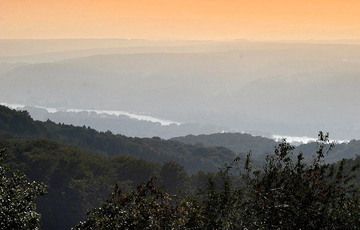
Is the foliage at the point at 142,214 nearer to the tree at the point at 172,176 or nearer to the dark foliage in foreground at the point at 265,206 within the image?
the dark foliage in foreground at the point at 265,206

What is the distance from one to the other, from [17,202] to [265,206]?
46.0ft

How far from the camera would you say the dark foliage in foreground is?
2880 cm

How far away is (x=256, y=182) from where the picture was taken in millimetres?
31375

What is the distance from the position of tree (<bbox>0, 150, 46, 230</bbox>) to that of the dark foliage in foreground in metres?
3.08

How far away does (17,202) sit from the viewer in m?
34.3

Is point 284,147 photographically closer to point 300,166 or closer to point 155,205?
point 300,166

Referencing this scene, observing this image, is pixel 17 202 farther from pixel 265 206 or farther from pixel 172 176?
pixel 172 176

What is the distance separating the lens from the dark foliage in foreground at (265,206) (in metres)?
28.8

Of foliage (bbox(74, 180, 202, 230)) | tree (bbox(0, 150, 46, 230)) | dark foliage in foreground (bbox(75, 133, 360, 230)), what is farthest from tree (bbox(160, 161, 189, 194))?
dark foliage in foreground (bbox(75, 133, 360, 230))

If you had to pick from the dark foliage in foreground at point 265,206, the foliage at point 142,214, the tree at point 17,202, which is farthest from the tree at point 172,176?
the dark foliage in foreground at point 265,206

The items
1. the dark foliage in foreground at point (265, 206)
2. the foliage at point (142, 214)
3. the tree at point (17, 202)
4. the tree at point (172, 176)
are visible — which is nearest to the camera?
the dark foliage in foreground at point (265, 206)

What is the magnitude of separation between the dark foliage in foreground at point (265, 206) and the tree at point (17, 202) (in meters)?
3.08

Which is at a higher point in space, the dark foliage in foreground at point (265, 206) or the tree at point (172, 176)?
the dark foliage in foreground at point (265, 206)

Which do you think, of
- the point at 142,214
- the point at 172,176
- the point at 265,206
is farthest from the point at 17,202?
the point at 172,176
